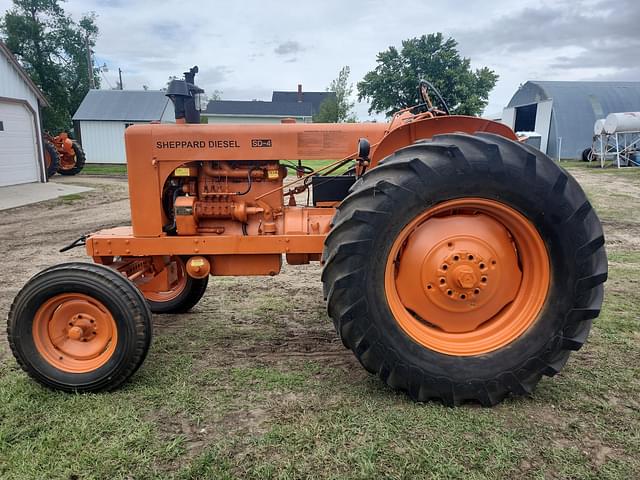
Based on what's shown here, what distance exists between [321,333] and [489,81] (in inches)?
1268

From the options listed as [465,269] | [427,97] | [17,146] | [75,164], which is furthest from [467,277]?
[75,164]

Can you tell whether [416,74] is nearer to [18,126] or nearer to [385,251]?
[18,126]

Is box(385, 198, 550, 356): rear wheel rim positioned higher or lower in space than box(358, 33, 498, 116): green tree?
lower

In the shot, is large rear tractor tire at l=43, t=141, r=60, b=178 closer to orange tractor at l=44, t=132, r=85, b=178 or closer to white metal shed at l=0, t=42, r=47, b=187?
orange tractor at l=44, t=132, r=85, b=178

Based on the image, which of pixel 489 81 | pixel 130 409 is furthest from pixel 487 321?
pixel 489 81

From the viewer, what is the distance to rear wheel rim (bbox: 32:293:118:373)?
9.70 ft

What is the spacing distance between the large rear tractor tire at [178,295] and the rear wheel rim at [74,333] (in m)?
1.27

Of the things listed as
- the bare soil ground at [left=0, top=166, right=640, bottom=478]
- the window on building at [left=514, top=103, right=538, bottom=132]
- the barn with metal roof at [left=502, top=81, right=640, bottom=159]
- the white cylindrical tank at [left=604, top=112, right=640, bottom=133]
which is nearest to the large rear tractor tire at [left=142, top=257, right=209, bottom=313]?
the bare soil ground at [left=0, top=166, right=640, bottom=478]

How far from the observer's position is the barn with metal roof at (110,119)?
2711 cm

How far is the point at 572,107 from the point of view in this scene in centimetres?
2791

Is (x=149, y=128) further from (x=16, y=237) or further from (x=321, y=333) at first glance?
(x=16, y=237)

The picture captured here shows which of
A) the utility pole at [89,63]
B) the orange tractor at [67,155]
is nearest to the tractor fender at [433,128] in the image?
the orange tractor at [67,155]

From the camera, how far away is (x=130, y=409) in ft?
9.03

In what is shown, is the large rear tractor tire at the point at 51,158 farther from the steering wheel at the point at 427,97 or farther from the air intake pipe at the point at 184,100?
the steering wheel at the point at 427,97
